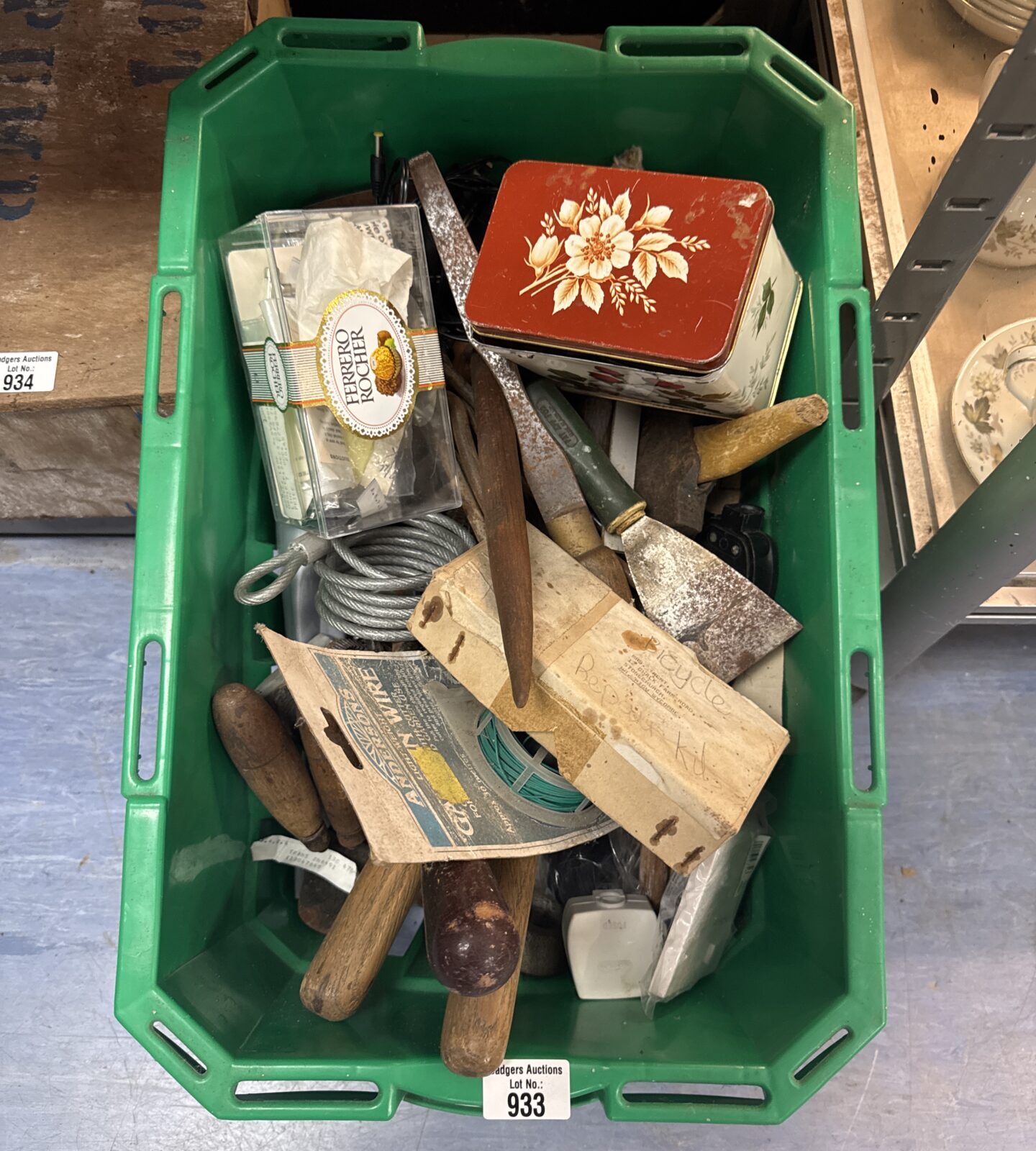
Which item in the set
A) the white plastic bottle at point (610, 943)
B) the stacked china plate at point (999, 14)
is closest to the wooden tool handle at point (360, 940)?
the white plastic bottle at point (610, 943)

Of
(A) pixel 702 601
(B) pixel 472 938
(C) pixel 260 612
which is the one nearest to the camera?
(B) pixel 472 938

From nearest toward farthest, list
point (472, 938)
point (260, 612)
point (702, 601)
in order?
point (472, 938) < point (702, 601) < point (260, 612)

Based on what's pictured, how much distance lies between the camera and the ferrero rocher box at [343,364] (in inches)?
26.5

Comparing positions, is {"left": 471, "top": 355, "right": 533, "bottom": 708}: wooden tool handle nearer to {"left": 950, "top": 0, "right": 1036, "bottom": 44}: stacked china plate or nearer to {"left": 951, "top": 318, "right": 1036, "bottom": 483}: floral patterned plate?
{"left": 951, "top": 318, "right": 1036, "bottom": 483}: floral patterned plate

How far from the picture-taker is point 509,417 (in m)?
0.67

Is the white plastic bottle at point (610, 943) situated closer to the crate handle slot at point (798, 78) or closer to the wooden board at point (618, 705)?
the wooden board at point (618, 705)

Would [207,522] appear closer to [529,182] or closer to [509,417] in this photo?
[509,417]

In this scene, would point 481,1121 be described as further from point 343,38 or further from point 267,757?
point 343,38

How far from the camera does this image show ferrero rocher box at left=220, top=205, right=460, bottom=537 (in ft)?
2.21

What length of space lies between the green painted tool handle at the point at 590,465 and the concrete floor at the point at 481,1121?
0.52m

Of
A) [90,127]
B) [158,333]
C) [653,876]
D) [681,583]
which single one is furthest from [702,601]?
[90,127]

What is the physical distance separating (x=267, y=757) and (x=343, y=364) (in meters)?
0.31

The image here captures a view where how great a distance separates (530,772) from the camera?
2.19 ft

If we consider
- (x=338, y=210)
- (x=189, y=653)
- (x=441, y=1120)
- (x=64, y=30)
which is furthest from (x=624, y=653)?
(x=64, y=30)
